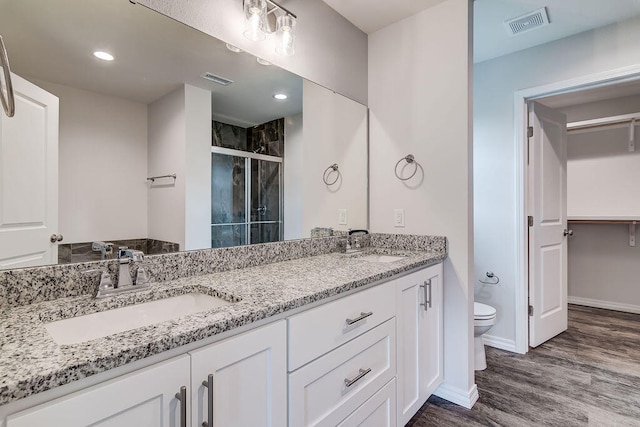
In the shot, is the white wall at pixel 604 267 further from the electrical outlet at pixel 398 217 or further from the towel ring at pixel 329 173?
the towel ring at pixel 329 173

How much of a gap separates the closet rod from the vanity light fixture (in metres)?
3.53

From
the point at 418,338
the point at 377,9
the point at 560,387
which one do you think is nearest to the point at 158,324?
the point at 418,338

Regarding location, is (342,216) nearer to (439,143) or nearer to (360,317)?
(439,143)

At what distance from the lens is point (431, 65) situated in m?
1.97

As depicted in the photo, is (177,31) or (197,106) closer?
(177,31)

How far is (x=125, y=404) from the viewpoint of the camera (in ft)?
2.03

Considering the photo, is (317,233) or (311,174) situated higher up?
(311,174)

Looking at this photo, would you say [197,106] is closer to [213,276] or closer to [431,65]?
[213,276]

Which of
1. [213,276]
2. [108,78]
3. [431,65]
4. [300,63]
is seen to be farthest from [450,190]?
[108,78]

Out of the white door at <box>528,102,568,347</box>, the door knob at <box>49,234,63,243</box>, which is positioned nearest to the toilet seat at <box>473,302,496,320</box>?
the white door at <box>528,102,568,347</box>

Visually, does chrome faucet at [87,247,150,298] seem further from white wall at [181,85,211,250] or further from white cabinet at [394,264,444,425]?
white cabinet at [394,264,444,425]

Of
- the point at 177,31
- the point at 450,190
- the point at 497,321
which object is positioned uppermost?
the point at 177,31

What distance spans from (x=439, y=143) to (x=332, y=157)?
684mm

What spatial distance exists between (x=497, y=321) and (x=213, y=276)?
2444 mm
